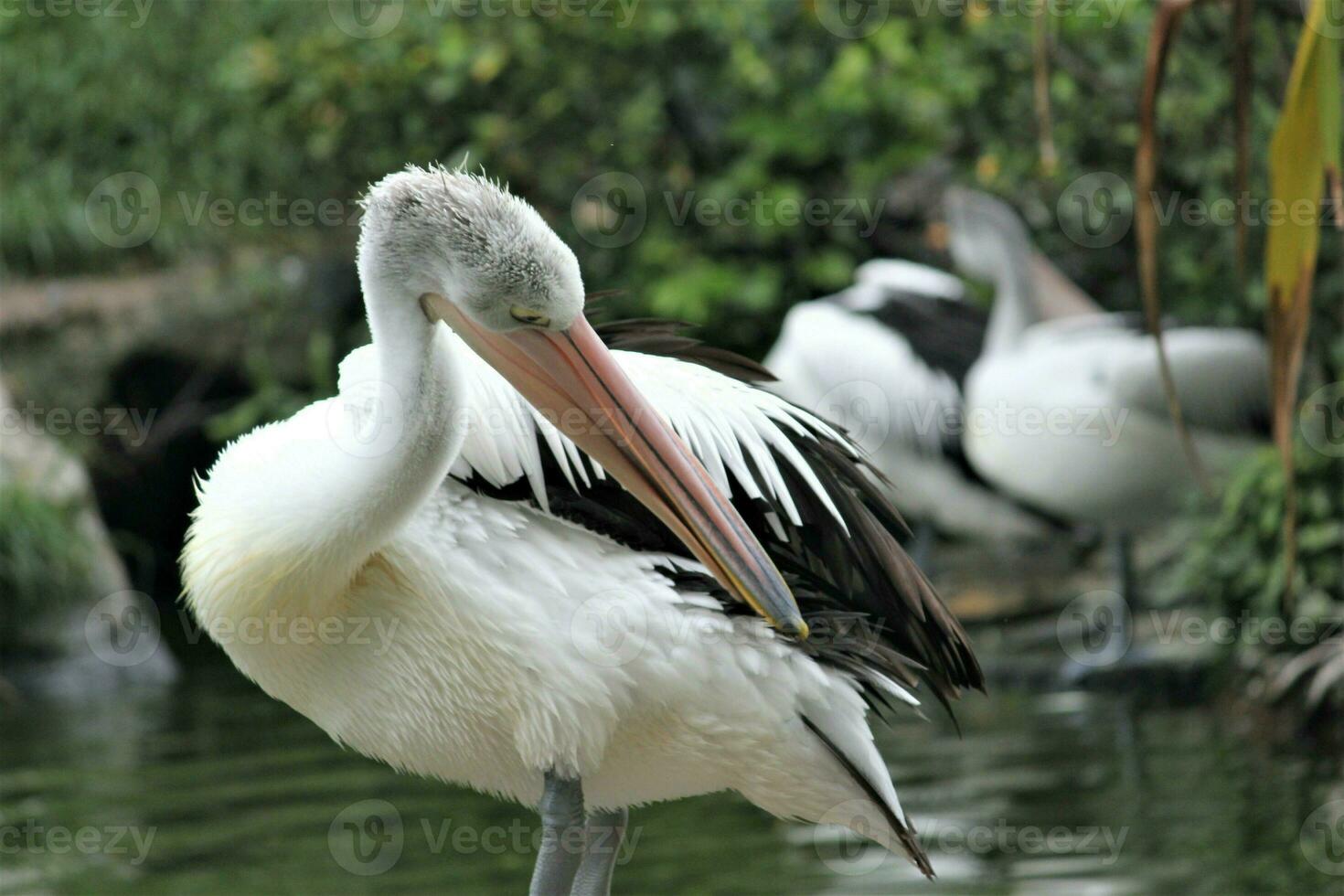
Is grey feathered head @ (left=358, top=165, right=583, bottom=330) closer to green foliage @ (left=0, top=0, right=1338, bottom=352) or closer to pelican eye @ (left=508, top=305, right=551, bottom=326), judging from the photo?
pelican eye @ (left=508, top=305, right=551, bottom=326)

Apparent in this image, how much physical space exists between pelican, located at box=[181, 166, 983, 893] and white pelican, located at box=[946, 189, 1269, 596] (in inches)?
124

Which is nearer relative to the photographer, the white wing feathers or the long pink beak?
the long pink beak

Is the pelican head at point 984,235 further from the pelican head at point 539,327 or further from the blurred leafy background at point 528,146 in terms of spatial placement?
the pelican head at point 539,327

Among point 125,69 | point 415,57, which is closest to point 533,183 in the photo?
point 415,57

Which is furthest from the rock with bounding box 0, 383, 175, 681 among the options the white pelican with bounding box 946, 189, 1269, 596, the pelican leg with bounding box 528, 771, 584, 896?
the pelican leg with bounding box 528, 771, 584, 896

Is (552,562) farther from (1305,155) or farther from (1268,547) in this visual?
(1268,547)

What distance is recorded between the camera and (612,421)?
2.73 metres

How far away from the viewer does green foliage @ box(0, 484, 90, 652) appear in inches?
297

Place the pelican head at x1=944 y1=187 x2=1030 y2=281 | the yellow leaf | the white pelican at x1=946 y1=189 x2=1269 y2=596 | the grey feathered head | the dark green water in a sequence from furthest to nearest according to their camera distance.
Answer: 1. the pelican head at x1=944 y1=187 x2=1030 y2=281
2. the white pelican at x1=946 y1=189 x2=1269 y2=596
3. the dark green water
4. the grey feathered head
5. the yellow leaf

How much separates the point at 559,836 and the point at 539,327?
1.01 metres

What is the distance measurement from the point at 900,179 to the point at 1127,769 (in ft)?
15.3

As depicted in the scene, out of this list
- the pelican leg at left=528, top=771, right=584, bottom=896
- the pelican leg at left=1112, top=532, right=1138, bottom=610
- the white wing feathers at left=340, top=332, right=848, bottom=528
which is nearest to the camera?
the white wing feathers at left=340, top=332, right=848, bottom=528

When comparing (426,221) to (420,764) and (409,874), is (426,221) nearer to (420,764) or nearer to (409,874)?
(420,764)

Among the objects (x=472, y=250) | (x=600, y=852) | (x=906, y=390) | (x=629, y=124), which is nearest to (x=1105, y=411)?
(x=906, y=390)
